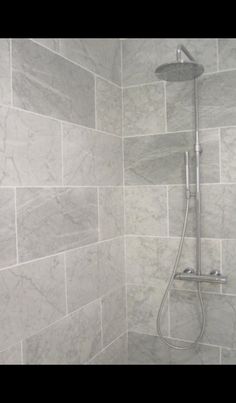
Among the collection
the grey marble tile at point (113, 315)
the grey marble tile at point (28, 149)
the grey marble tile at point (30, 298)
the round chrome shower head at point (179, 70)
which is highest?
the round chrome shower head at point (179, 70)

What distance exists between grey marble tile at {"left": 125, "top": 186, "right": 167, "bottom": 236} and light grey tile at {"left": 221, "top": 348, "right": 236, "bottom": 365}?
2.23 feet

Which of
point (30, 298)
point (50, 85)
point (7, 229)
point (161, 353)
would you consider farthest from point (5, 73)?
point (161, 353)

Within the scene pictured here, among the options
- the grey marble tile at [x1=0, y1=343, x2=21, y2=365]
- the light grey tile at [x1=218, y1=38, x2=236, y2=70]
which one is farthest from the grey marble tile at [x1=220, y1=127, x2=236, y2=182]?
the grey marble tile at [x1=0, y1=343, x2=21, y2=365]

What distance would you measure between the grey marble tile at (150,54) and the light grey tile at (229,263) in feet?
3.07

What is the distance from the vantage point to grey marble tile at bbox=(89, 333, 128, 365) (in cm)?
177

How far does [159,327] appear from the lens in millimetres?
1926

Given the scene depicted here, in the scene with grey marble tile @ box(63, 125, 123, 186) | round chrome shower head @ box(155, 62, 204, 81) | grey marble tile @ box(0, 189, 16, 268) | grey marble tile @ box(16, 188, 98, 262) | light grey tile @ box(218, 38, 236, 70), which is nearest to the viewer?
grey marble tile @ box(0, 189, 16, 268)

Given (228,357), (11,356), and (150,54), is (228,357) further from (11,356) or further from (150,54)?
(150,54)

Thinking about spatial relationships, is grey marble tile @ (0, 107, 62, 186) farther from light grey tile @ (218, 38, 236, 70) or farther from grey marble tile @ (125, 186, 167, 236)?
light grey tile @ (218, 38, 236, 70)

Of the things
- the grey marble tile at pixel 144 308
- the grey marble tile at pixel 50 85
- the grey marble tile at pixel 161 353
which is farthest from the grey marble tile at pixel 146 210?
the grey marble tile at pixel 161 353

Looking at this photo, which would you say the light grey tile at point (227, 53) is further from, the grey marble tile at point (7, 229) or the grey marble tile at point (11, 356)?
the grey marble tile at point (11, 356)

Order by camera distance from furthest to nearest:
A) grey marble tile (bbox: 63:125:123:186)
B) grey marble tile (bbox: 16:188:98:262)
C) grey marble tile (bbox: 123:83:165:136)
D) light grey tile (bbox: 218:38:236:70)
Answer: grey marble tile (bbox: 123:83:165:136) < light grey tile (bbox: 218:38:236:70) < grey marble tile (bbox: 63:125:123:186) < grey marble tile (bbox: 16:188:98:262)

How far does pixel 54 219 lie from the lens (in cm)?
145

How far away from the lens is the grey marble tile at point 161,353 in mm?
1807
